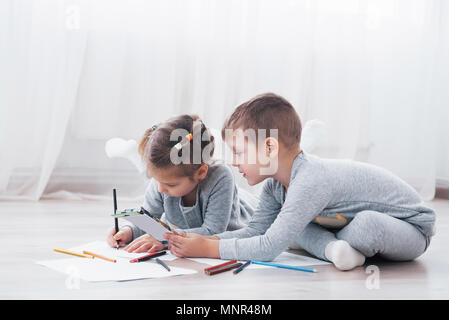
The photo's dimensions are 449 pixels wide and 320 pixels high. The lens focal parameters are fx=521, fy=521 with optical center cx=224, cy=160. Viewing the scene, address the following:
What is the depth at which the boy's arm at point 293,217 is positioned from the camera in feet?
3.17

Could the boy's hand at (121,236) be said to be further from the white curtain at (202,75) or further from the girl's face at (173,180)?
the white curtain at (202,75)

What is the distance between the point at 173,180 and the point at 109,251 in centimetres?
21

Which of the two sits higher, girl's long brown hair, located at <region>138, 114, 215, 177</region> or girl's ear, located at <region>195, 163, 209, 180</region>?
girl's long brown hair, located at <region>138, 114, 215, 177</region>

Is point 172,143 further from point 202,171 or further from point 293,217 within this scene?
point 293,217

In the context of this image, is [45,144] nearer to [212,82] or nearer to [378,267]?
[212,82]

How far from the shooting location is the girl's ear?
3.73ft

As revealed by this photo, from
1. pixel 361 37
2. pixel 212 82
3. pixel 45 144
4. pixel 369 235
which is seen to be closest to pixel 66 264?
pixel 369 235

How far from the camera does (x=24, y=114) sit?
2025 mm

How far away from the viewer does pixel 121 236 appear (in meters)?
1.15

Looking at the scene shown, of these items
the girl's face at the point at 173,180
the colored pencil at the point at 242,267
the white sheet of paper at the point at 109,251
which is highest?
the girl's face at the point at 173,180

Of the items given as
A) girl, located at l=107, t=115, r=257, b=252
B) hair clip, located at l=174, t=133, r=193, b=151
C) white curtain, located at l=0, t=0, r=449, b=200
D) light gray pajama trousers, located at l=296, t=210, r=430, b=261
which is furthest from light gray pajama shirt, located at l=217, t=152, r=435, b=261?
white curtain, located at l=0, t=0, r=449, b=200

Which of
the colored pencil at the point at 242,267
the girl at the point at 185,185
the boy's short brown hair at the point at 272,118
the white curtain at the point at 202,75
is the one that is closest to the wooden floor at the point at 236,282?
the colored pencil at the point at 242,267

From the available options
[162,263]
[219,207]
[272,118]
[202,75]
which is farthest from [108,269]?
[202,75]
